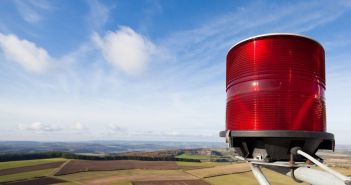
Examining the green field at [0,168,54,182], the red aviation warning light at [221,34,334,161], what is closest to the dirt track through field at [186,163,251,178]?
the green field at [0,168,54,182]

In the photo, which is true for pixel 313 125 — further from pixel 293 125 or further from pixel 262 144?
pixel 262 144

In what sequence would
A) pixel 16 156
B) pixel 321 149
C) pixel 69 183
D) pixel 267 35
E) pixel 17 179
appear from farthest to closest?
pixel 16 156 < pixel 17 179 < pixel 69 183 < pixel 321 149 < pixel 267 35

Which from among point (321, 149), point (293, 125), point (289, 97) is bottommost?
point (321, 149)

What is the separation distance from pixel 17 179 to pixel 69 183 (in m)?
12.1

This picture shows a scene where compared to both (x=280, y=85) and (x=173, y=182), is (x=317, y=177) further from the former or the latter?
(x=173, y=182)

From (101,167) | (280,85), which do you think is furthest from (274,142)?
(101,167)

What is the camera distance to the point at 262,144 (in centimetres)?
652

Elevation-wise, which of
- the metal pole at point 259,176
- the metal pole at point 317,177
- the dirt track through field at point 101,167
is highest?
the metal pole at point 317,177

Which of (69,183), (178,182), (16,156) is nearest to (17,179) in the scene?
(69,183)

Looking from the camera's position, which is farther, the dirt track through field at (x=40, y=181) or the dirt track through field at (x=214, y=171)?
the dirt track through field at (x=214, y=171)

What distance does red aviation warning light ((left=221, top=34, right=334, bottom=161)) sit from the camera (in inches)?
238

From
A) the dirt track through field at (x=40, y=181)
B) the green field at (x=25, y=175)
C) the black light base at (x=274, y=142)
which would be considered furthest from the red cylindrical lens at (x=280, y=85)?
the green field at (x=25, y=175)

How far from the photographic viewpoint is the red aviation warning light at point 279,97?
604cm

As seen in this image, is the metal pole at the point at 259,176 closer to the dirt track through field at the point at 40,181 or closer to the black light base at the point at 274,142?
the black light base at the point at 274,142
